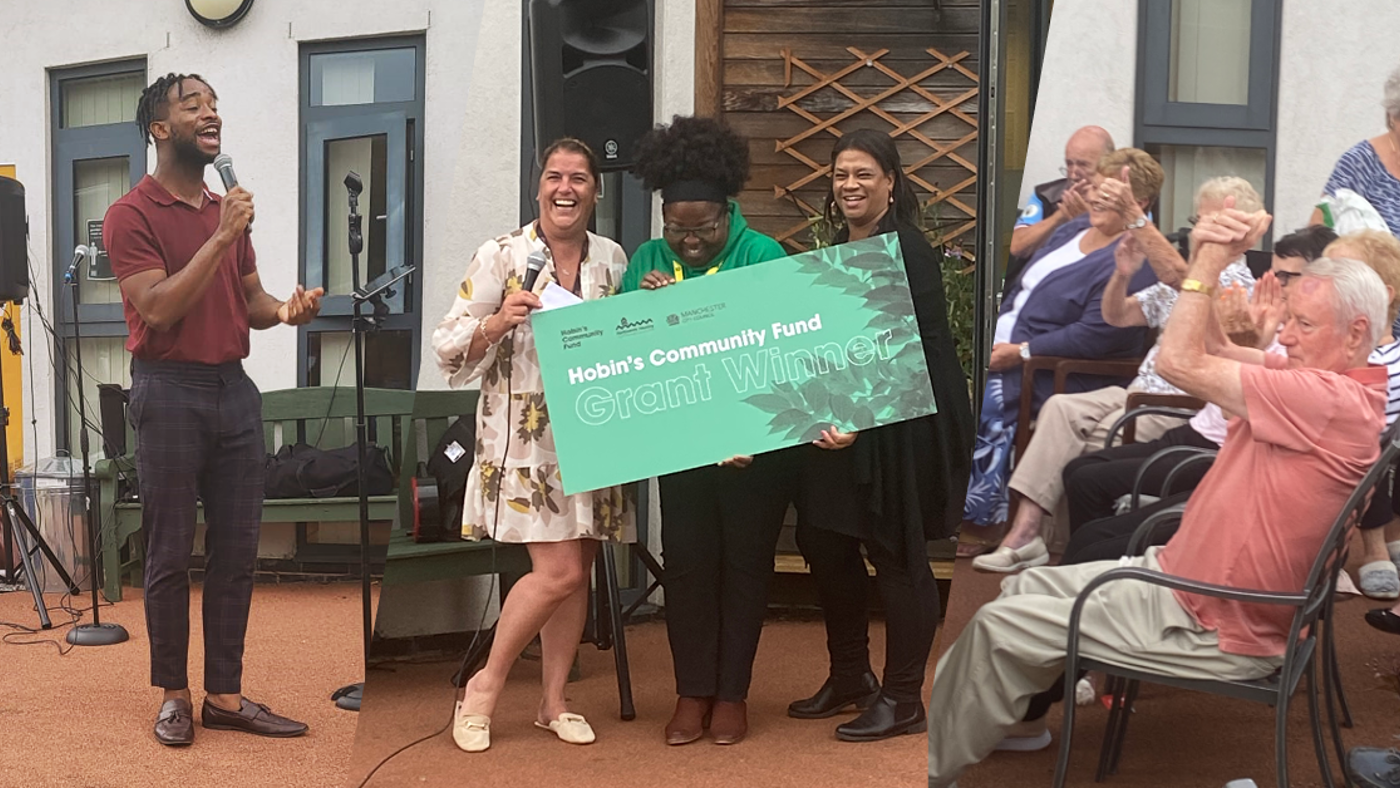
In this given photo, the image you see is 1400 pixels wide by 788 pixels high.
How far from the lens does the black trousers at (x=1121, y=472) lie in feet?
3.90

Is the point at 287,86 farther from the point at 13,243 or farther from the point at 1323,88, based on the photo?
the point at 1323,88

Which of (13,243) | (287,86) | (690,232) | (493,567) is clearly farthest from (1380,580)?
(13,243)

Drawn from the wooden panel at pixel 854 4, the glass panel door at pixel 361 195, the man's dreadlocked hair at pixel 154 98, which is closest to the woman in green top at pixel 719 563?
the wooden panel at pixel 854 4

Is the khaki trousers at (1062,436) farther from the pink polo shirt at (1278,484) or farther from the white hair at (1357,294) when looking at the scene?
the white hair at (1357,294)

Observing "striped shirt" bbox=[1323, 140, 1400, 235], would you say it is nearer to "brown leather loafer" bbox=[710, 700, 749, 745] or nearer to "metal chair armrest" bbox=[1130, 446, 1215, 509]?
"metal chair armrest" bbox=[1130, 446, 1215, 509]

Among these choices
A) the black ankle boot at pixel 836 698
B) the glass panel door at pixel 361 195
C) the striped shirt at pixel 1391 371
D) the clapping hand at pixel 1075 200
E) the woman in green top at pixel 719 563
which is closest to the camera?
the striped shirt at pixel 1391 371

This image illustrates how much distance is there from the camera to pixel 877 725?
1784mm

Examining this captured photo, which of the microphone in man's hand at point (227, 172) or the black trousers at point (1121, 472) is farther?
the microphone in man's hand at point (227, 172)

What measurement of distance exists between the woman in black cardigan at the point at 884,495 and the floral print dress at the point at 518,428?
308 millimetres

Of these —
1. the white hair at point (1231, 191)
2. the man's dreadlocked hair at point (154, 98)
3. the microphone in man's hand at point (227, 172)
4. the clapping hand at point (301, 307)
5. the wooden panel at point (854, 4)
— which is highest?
the wooden panel at point (854, 4)

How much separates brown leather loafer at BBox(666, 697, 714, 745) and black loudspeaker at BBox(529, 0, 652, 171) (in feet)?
2.59

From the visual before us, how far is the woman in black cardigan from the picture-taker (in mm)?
1676

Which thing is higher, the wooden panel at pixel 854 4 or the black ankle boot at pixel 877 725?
the wooden panel at pixel 854 4

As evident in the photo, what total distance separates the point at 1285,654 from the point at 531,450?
3.28 ft
